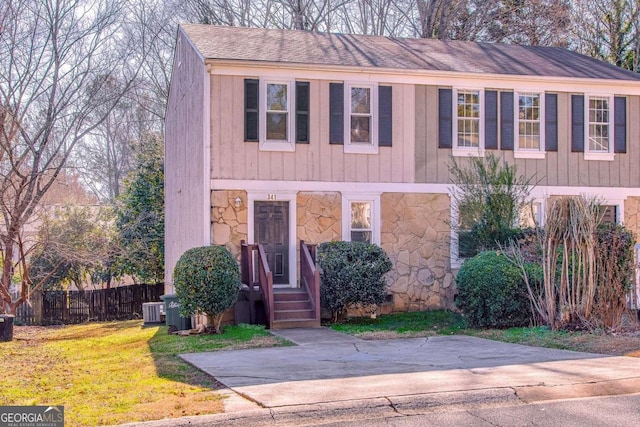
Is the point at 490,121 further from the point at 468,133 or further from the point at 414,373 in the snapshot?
the point at 414,373

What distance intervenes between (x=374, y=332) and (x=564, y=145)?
25.3ft

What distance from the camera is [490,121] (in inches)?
727

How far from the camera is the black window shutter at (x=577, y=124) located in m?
18.9

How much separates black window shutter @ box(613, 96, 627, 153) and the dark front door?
829 centimetres

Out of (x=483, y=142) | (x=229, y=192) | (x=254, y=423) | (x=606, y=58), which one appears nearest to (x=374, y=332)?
(x=229, y=192)

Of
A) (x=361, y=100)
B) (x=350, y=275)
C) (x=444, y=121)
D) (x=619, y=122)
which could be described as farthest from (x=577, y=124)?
(x=350, y=275)

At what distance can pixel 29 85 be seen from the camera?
20.8 m

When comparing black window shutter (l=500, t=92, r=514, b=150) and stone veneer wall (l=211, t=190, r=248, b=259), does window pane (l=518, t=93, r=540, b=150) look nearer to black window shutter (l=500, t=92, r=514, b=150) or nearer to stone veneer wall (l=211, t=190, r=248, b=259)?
black window shutter (l=500, t=92, r=514, b=150)

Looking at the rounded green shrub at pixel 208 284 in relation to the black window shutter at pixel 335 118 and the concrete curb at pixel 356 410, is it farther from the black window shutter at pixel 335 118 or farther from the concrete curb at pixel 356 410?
the concrete curb at pixel 356 410

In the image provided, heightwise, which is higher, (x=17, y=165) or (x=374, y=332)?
(x=17, y=165)

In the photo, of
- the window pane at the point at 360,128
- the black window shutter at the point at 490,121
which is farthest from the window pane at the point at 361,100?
the black window shutter at the point at 490,121

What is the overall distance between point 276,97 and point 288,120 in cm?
57

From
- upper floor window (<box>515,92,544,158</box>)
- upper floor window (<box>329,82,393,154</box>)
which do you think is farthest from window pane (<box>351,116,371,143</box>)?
upper floor window (<box>515,92,544,158</box>)

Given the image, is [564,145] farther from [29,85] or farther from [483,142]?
[29,85]
